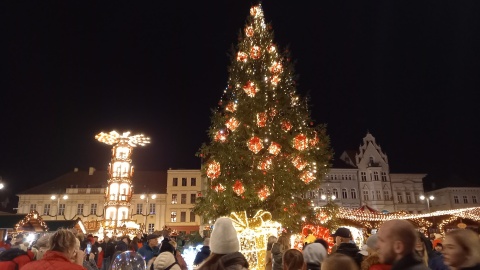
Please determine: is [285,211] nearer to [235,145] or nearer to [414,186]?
[235,145]

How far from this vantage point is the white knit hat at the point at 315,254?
5.27 metres

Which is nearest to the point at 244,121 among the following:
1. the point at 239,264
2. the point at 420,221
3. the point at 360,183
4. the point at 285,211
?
the point at 285,211

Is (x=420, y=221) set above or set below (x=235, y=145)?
Result: below

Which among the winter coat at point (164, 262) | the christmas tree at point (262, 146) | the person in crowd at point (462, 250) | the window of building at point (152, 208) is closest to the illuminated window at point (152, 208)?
the window of building at point (152, 208)

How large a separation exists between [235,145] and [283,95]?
11.0 feet

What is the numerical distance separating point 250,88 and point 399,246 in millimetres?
13482

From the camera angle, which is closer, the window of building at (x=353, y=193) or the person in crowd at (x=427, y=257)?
the person in crowd at (x=427, y=257)

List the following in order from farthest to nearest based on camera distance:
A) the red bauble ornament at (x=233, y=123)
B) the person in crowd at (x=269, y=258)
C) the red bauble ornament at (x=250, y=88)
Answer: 1. the red bauble ornament at (x=250, y=88)
2. the red bauble ornament at (x=233, y=123)
3. the person in crowd at (x=269, y=258)

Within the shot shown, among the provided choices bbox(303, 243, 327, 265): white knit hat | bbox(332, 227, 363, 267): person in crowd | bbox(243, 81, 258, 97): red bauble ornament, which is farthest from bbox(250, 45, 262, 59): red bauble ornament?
bbox(303, 243, 327, 265): white knit hat

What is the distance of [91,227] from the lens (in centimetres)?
3969

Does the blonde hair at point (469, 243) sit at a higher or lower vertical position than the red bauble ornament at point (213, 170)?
lower

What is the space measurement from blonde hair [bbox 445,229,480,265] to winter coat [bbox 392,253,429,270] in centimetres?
75

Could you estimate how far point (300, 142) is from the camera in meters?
15.4

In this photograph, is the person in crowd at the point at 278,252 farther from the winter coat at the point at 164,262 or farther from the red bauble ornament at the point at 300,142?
the red bauble ornament at the point at 300,142
